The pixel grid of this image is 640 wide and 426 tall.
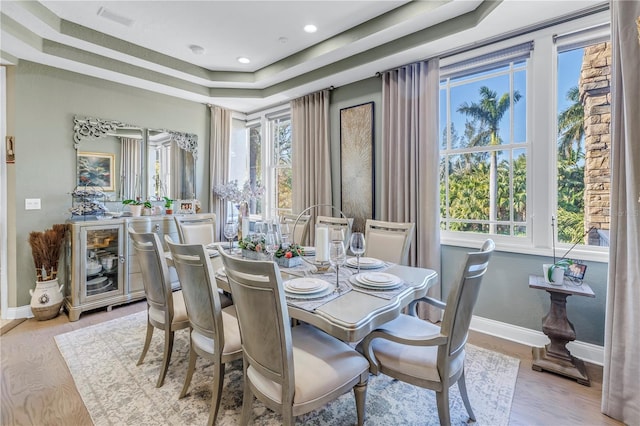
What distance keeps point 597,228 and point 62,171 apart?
17.7 ft

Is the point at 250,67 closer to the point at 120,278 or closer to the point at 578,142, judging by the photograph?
the point at 120,278

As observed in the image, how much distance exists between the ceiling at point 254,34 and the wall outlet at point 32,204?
142cm

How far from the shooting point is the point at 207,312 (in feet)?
5.48

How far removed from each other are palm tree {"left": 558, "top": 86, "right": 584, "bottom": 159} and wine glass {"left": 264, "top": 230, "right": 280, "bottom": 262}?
2.57 metres

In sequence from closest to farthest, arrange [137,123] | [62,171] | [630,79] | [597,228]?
1. [630,79]
2. [597,228]
3. [62,171]
4. [137,123]

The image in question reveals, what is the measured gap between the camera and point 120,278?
3.51 meters

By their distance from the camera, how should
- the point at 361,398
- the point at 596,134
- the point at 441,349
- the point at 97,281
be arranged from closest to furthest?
the point at 441,349 → the point at 361,398 → the point at 596,134 → the point at 97,281

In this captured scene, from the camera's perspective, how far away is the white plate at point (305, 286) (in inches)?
63.3

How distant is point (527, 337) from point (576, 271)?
30.1 inches

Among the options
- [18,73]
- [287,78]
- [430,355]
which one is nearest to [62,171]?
[18,73]

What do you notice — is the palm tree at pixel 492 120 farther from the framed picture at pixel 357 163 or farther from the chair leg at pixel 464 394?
the chair leg at pixel 464 394

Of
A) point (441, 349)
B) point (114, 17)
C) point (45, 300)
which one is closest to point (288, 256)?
point (441, 349)

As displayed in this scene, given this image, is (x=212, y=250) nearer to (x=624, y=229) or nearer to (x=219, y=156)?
(x=219, y=156)

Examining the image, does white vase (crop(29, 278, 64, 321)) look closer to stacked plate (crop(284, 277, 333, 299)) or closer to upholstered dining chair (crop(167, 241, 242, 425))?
upholstered dining chair (crop(167, 241, 242, 425))
